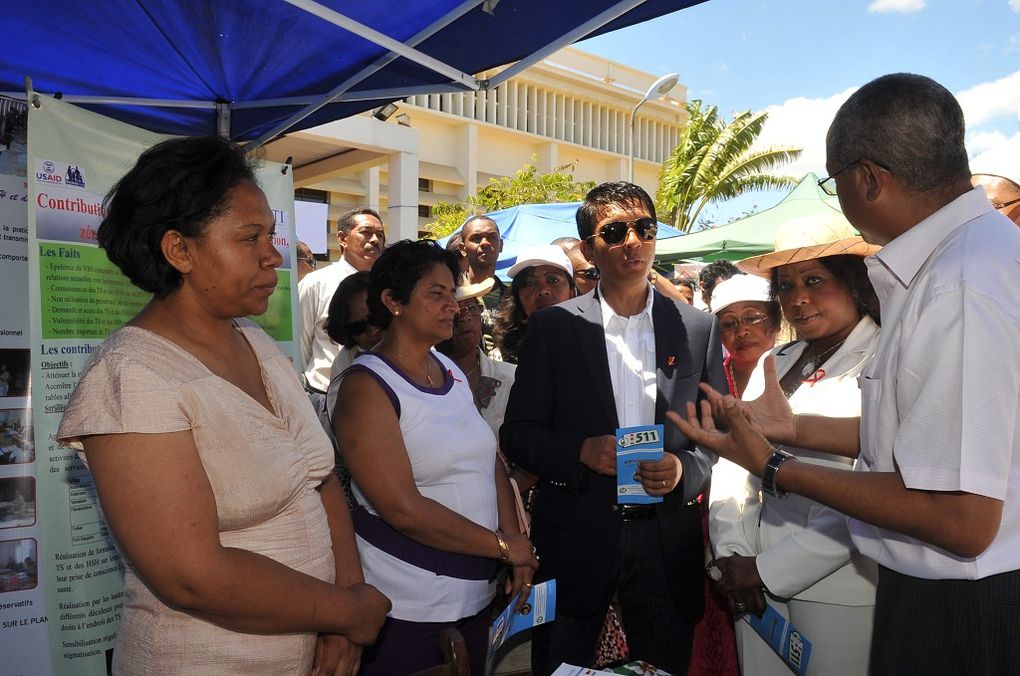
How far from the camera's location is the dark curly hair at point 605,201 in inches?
126

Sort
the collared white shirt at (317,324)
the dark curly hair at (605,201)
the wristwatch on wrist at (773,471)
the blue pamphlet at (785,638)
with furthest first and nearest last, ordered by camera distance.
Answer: the collared white shirt at (317,324) < the dark curly hair at (605,201) < the blue pamphlet at (785,638) < the wristwatch on wrist at (773,471)

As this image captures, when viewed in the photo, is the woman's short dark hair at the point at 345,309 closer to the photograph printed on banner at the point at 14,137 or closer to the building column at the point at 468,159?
the photograph printed on banner at the point at 14,137

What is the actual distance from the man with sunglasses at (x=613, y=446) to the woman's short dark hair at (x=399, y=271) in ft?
1.66

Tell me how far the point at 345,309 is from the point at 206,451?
7.05 feet

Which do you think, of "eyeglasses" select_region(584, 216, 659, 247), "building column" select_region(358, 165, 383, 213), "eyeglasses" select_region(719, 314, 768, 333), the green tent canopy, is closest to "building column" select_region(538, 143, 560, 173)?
"building column" select_region(358, 165, 383, 213)

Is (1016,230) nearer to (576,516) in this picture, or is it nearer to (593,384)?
(593,384)

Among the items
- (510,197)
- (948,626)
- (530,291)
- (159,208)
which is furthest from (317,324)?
(510,197)

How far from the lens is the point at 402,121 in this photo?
14.9m

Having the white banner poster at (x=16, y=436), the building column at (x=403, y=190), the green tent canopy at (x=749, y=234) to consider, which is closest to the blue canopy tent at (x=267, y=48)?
the white banner poster at (x=16, y=436)

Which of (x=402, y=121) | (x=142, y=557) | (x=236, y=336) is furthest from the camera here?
(x=402, y=121)

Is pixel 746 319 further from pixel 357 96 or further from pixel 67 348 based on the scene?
pixel 67 348

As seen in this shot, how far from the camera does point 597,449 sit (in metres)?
2.77

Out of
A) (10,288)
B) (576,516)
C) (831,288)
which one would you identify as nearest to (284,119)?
(10,288)

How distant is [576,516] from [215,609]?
5.29ft
